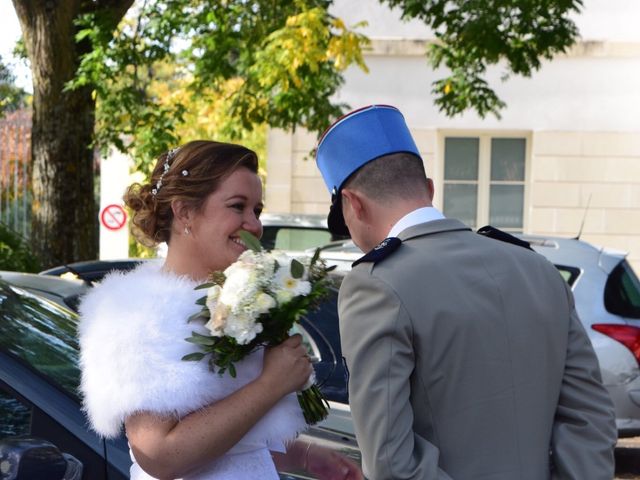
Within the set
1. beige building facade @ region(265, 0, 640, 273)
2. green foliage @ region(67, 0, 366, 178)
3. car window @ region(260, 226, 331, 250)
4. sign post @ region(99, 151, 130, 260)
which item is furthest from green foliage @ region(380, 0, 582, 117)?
beige building facade @ region(265, 0, 640, 273)

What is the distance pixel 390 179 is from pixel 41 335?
1.60 meters

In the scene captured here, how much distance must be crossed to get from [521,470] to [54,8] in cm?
813

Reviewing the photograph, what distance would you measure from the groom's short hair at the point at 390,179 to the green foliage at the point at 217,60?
7060mm

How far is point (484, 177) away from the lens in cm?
1809

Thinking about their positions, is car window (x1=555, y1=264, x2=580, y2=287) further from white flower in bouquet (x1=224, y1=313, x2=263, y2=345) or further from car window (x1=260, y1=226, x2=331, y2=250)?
white flower in bouquet (x1=224, y1=313, x2=263, y2=345)

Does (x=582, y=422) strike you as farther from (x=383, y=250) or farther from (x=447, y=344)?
(x=383, y=250)

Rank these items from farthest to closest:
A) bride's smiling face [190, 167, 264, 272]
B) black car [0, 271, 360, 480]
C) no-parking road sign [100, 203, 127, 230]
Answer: no-parking road sign [100, 203, 127, 230] → black car [0, 271, 360, 480] → bride's smiling face [190, 167, 264, 272]

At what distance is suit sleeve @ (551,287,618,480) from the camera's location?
2416mm

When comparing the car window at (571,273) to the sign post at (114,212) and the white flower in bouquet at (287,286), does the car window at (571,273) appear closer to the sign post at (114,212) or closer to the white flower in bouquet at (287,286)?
the white flower in bouquet at (287,286)

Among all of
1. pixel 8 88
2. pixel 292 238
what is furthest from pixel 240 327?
pixel 8 88

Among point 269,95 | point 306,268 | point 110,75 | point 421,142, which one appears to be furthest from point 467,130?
point 306,268

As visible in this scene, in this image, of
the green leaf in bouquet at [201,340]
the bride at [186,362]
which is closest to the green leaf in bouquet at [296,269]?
the bride at [186,362]

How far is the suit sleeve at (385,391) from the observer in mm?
2254

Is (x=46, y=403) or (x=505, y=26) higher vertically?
(x=505, y=26)
